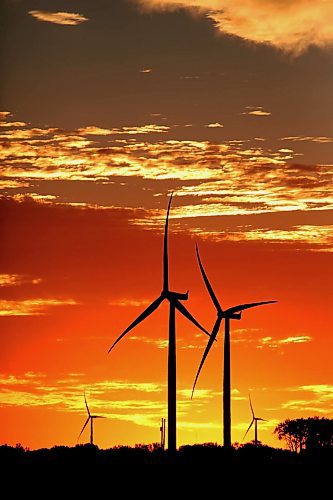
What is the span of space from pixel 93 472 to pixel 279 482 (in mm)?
13945

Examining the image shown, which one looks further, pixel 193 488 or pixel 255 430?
pixel 255 430

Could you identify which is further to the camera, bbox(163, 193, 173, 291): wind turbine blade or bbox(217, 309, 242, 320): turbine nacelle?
bbox(217, 309, 242, 320): turbine nacelle

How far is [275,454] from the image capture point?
114 meters

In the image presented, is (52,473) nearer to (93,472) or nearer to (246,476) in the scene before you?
(93,472)

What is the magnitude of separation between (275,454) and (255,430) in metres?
7.07

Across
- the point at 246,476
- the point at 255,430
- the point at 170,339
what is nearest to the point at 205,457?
the point at 246,476

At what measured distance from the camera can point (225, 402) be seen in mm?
81938

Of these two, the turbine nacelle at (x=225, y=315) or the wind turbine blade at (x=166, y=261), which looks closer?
the wind turbine blade at (x=166, y=261)

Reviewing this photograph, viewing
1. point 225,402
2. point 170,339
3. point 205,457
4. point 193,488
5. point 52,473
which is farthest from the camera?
point 205,457

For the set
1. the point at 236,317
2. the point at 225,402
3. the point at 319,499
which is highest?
the point at 236,317

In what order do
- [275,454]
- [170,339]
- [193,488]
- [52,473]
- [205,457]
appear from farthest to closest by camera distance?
[275,454] → [205,457] → [52,473] → [193,488] → [170,339]

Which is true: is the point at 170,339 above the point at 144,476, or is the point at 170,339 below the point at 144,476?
above

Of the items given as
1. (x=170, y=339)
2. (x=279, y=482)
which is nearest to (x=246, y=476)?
(x=279, y=482)

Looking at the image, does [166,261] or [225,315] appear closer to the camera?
[166,261]
